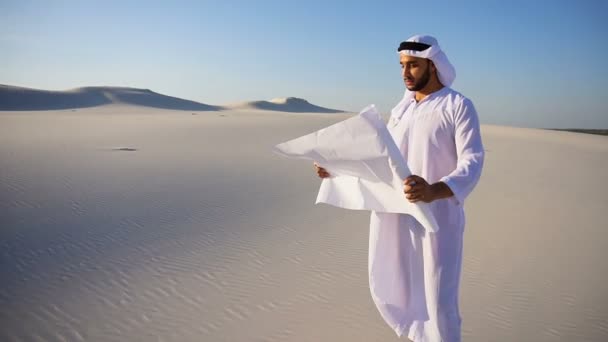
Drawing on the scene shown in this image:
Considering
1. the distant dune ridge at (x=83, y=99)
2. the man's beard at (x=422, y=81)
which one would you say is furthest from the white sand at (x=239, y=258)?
the distant dune ridge at (x=83, y=99)

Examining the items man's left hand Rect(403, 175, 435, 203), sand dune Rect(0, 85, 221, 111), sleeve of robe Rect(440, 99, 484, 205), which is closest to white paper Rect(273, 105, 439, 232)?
man's left hand Rect(403, 175, 435, 203)

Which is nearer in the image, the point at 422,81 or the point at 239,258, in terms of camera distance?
the point at 422,81

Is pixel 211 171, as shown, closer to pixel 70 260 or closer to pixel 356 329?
pixel 70 260

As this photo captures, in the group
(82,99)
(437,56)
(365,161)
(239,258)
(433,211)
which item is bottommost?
(239,258)

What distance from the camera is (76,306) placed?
13.8 feet

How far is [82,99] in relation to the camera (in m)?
67.4

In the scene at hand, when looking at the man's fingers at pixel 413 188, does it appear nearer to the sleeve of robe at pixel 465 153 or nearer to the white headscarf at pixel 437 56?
the sleeve of robe at pixel 465 153

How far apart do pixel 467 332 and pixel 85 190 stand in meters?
8.65

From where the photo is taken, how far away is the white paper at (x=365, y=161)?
6.66 ft

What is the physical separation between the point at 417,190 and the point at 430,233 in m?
0.47

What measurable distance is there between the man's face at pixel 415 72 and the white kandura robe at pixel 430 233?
10 centimetres

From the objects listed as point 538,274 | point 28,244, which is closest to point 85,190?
point 28,244

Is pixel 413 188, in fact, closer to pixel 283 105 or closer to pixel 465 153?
pixel 465 153

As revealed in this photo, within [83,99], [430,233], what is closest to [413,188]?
[430,233]
